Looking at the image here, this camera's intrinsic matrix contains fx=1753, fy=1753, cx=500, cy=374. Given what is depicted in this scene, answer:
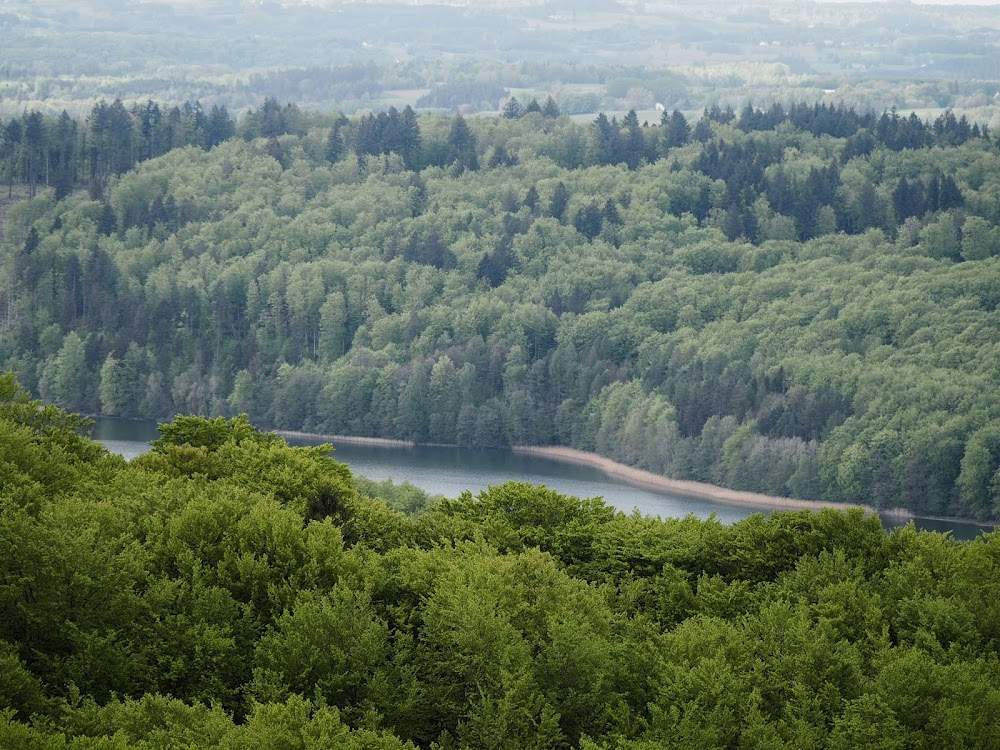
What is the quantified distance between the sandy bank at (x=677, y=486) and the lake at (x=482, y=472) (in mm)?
1544

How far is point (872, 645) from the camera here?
4006 cm

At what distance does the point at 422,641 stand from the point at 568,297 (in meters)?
123

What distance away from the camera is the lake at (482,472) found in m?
109

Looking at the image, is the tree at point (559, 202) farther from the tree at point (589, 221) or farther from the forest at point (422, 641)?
the forest at point (422, 641)

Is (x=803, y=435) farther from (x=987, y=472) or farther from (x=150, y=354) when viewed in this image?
(x=150, y=354)

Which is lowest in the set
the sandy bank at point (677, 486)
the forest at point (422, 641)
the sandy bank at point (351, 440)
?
the sandy bank at point (351, 440)

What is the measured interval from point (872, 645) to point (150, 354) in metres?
122

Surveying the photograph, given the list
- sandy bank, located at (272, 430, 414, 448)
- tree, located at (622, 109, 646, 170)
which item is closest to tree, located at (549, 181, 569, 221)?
tree, located at (622, 109, 646, 170)

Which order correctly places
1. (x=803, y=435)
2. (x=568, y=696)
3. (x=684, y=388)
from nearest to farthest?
(x=568, y=696) < (x=803, y=435) < (x=684, y=388)

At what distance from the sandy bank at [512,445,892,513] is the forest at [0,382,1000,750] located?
222 feet

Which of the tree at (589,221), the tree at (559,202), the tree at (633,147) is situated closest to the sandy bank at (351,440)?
the tree at (589,221)

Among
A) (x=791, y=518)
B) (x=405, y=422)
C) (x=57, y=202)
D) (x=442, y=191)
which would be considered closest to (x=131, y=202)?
(x=57, y=202)

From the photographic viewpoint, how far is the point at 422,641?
127 ft

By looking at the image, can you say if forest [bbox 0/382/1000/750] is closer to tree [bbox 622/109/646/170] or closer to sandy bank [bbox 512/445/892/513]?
sandy bank [bbox 512/445/892/513]
